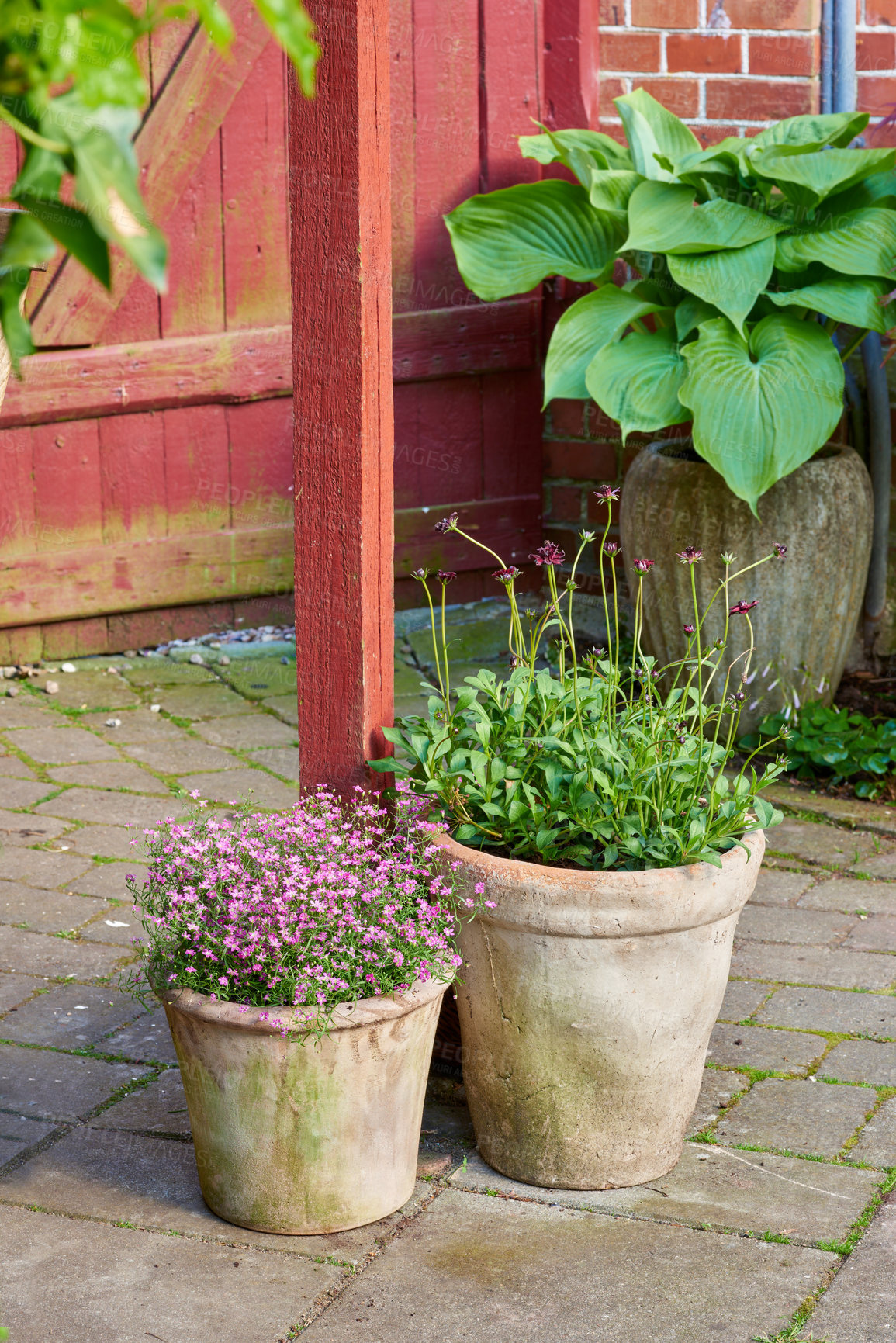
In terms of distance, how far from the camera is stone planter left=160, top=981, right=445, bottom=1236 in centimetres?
216

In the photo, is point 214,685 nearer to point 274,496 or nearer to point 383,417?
point 274,496

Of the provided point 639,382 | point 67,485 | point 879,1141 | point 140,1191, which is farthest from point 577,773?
point 67,485

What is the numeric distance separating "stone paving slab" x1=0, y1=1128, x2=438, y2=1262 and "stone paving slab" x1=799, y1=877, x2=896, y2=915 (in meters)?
1.42

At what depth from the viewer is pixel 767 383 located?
387 centimetres

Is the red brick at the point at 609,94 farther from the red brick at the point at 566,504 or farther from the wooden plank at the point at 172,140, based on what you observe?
the red brick at the point at 566,504

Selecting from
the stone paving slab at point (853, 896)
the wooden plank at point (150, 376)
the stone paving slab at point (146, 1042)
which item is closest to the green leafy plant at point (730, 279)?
the stone paving slab at point (853, 896)

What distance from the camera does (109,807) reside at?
400cm

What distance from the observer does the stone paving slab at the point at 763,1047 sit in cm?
281

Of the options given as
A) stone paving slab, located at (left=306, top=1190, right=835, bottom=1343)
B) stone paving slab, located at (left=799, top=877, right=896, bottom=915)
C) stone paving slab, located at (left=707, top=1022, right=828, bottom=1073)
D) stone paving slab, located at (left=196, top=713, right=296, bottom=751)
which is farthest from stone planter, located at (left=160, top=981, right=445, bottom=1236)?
stone paving slab, located at (left=196, top=713, right=296, bottom=751)

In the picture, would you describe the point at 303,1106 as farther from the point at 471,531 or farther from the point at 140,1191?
the point at 471,531

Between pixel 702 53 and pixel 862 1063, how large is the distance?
3.18 m

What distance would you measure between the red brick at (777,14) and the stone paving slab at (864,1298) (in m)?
3.52

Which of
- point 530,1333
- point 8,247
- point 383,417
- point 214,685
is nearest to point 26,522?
point 214,685

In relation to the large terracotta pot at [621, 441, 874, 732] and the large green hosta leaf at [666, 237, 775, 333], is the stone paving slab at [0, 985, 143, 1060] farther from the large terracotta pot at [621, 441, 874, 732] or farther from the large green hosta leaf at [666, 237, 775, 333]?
the large green hosta leaf at [666, 237, 775, 333]
